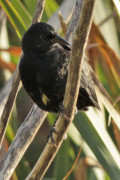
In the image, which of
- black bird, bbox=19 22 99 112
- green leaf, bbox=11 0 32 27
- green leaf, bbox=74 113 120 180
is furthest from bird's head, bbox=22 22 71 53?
green leaf, bbox=74 113 120 180

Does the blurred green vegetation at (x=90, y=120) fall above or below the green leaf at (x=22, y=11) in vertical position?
below

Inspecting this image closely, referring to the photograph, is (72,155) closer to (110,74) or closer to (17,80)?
(110,74)

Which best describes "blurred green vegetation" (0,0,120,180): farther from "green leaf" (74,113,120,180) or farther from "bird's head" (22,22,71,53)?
"bird's head" (22,22,71,53)

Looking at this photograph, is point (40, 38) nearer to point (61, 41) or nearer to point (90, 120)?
point (61, 41)

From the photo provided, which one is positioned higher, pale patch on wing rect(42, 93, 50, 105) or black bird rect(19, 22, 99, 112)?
black bird rect(19, 22, 99, 112)

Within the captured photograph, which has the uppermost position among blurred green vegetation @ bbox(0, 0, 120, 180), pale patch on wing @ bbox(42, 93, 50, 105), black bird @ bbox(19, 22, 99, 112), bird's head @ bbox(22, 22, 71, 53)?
bird's head @ bbox(22, 22, 71, 53)

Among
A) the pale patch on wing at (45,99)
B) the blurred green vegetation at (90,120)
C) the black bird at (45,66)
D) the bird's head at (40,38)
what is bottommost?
the blurred green vegetation at (90,120)

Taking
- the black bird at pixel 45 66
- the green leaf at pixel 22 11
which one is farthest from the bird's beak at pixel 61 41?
the green leaf at pixel 22 11

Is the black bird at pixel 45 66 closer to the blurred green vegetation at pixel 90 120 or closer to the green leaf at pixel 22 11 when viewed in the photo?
the blurred green vegetation at pixel 90 120

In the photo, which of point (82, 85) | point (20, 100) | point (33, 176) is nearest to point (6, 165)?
point (33, 176)
